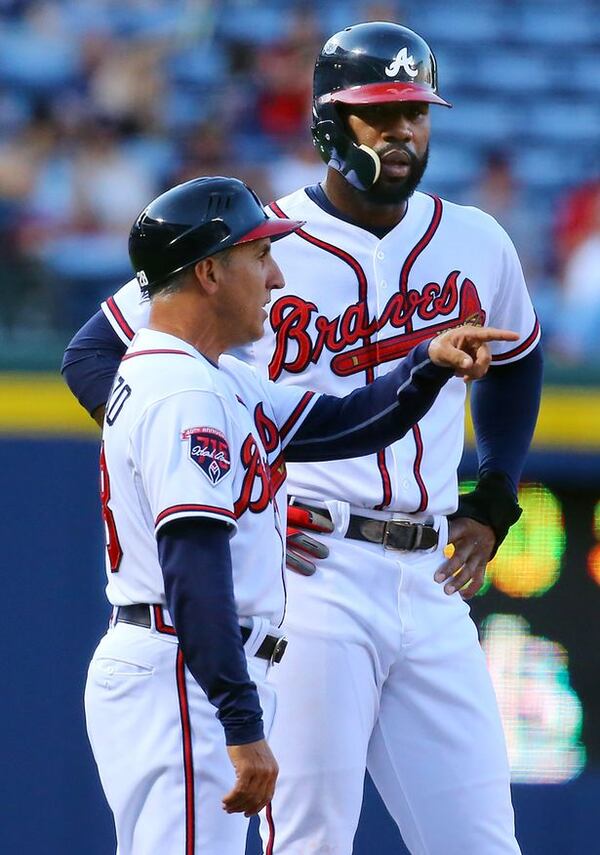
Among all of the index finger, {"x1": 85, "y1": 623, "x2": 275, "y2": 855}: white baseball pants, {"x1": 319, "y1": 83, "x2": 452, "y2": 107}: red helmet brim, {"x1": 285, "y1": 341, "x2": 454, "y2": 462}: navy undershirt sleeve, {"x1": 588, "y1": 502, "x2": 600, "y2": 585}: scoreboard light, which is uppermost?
{"x1": 319, "y1": 83, "x2": 452, "y2": 107}: red helmet brim

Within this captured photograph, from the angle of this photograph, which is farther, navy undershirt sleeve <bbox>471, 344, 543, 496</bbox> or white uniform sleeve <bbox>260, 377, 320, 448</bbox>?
navy undershirt sleeve <bbox>471, 344, 543, 496</bbox>

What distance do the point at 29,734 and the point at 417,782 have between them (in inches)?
66.7

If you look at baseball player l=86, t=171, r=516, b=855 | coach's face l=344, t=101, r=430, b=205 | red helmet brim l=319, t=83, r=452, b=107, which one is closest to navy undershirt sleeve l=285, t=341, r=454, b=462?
baseball player l=86, t=171, r=516, b=855

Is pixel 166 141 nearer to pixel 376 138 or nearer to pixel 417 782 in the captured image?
pixel 376 138

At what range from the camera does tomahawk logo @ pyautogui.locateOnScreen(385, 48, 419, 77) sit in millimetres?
2947

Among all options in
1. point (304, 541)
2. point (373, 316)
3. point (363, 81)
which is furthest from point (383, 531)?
point (363, 81)

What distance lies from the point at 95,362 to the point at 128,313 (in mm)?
122

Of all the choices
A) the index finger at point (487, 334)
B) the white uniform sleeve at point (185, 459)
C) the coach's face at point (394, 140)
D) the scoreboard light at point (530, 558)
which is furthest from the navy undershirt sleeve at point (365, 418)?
the scoreboard light at point (530, 558)

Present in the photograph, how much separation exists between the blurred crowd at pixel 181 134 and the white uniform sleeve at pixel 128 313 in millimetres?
2263

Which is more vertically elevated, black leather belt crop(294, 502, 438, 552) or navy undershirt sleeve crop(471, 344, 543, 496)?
navy undershirt sleeve crop(471, 344, 543, 496)

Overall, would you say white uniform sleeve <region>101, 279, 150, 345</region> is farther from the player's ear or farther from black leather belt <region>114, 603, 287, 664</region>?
black leather belt <region>114, 603, 287, 664</region>

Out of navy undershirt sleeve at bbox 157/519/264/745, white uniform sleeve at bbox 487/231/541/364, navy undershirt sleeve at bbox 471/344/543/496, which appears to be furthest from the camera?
navy undershirt sleeve at bbox 471/344/543/496

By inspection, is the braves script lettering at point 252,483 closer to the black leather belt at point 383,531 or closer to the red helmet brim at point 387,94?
the black leather belt at point 383,531

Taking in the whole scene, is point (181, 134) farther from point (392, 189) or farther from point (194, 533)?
point (194, 533)
